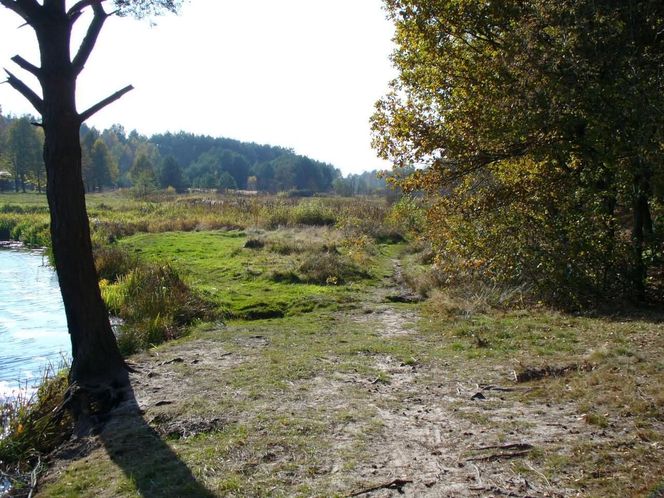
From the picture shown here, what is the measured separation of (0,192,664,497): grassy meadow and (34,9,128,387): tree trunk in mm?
866

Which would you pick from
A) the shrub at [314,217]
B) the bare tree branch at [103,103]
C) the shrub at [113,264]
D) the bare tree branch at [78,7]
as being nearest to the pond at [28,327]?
the shrub at [113,264]

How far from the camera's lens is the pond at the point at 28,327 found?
30.6ft

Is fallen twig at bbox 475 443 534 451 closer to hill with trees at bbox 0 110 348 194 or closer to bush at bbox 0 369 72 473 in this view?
bush at bbox 0 369 72 473

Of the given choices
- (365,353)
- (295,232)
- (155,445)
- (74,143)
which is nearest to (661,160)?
(365,353)

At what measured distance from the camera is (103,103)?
743 centimetres

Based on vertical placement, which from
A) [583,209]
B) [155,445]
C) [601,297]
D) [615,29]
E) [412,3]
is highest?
[412,3]

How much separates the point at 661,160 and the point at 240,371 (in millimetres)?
6289

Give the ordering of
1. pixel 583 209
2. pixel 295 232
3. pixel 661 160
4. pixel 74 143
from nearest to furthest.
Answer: pixel 74 143 < pixel 661 160 < pixel 583 209 < pixel 295 232

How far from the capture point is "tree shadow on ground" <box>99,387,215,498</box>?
4.39 m

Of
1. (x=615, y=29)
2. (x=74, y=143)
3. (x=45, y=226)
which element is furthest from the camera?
(x=45, y=226)

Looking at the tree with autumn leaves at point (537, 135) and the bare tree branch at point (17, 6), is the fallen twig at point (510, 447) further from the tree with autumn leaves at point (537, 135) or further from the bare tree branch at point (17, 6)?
the bare tree branch at point (17, 6)

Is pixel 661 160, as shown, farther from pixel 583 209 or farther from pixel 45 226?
pixel 45 226

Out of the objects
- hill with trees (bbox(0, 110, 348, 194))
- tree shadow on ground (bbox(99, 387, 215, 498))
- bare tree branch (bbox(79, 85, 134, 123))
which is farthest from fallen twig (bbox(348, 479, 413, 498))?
hill with trees (bbox(0, 110, 348, 194))

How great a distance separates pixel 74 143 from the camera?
7.17 metres
